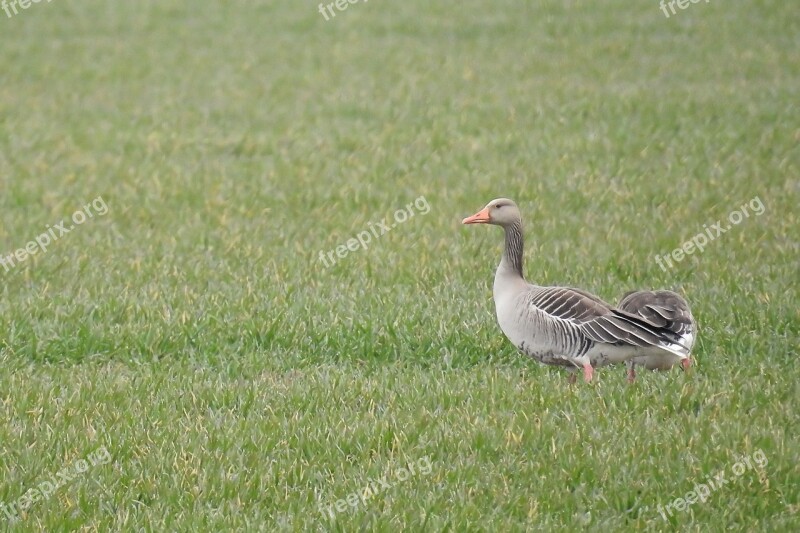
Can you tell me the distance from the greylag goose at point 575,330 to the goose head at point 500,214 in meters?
0.55

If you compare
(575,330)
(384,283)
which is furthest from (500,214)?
(384,283)

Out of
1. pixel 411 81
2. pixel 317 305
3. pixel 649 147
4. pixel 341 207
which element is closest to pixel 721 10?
pixel 411 81

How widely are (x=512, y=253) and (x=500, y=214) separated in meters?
0.33

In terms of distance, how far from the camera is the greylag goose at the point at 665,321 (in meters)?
7.65

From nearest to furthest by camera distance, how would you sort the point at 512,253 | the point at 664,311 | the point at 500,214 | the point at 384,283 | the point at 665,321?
the point at 665,321
the point at 664,311
the point at 512,253
the point at 500,214
the point at 384,283

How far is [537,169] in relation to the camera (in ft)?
47.8

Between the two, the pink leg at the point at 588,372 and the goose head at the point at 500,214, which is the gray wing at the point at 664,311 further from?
the goose head at the point at 500,214

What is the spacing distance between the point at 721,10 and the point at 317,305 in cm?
2026

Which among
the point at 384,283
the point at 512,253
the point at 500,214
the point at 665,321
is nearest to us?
the point at 665,321

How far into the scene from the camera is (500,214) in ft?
27.6

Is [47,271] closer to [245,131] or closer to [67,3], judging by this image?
[245,131]

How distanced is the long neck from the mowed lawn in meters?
0.67

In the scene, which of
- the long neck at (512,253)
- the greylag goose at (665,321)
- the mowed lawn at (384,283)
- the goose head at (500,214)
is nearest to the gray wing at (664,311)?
the greylag goose at (665,321)

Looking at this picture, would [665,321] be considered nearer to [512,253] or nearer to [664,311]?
[664,311]
